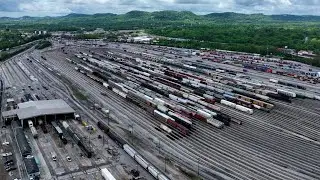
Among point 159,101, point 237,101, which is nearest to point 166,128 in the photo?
point 159,101

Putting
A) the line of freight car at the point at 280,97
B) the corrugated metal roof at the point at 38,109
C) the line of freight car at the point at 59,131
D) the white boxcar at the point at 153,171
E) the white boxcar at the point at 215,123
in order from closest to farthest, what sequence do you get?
the white boxcar at the point at 153,171 → the line of freight car at the point at 59,131 → the white boxcar at the point at 215,123 → the corrugated metal roof at the point at 38,109 → the line of freight car at the point at 280,97

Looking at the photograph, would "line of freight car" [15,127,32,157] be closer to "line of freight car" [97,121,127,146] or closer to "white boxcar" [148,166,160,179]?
"line of freight car" [97,121,127,146]

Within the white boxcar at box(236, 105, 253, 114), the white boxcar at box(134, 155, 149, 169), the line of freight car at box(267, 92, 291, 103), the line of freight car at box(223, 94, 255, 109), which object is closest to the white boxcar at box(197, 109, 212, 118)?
the white boxcar at box(236, 105, 253, 114)

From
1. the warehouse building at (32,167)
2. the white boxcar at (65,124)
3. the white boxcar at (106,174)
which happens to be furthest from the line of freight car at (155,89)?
the warehouse building at (32,167)

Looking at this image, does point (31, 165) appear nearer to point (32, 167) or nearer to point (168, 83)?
point (32, 167)

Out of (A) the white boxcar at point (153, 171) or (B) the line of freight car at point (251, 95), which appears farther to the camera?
(B) the line of freight car at point (251, 95)

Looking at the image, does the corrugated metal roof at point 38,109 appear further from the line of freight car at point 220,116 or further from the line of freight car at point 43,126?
the line of freight car at point 220,116

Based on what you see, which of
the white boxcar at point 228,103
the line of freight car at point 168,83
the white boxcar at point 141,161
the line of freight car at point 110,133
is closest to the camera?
the white boxcar at point 141,161
